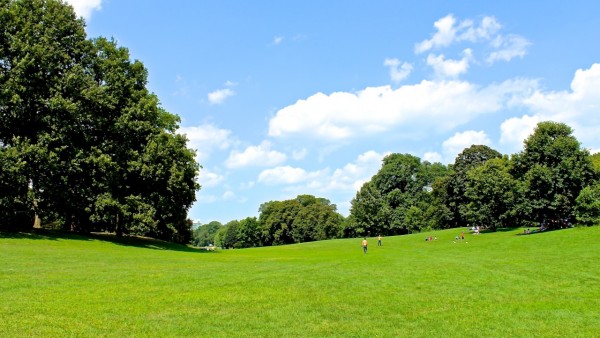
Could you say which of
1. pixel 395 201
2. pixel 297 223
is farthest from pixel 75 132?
pixel 297 223

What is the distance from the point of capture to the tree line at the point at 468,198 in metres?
59.3

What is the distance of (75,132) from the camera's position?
43344 millimetres

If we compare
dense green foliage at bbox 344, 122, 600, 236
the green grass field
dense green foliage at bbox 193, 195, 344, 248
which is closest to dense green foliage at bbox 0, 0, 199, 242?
the green grass field

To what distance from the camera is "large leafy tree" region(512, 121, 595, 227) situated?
5888cm

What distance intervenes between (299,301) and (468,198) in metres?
77.8

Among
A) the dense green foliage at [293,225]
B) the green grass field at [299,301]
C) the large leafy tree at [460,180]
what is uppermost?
the large leafy tree at [460,180]

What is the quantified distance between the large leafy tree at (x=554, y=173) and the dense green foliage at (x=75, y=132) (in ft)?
→ 152

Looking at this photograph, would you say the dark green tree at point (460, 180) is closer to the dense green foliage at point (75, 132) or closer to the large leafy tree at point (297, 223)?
the large leafy tree at point (297, 223)

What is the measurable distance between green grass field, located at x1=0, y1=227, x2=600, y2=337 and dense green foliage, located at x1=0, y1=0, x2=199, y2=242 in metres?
16.2

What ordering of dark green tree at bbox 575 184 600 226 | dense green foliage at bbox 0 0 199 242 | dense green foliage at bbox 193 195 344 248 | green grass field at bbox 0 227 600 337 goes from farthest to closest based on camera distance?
dense green foliage at bbox 193 195 344 248 → dark green tree at bbox 575 184 600 226 → dense green foliage at bbox 0 0 199 242 → green grass field at bbox 0 227 600 337

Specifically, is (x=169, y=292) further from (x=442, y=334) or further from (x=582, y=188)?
(x=582, y=188)

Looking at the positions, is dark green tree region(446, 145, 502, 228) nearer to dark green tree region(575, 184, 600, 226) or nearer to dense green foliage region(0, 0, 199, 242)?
dark green tree region(575, 184, 600, 226)

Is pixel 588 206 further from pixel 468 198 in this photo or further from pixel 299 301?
pixel 299 301

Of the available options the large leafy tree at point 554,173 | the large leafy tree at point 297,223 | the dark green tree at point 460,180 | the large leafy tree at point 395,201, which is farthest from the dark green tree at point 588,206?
the large leafy tree at point 297,223
